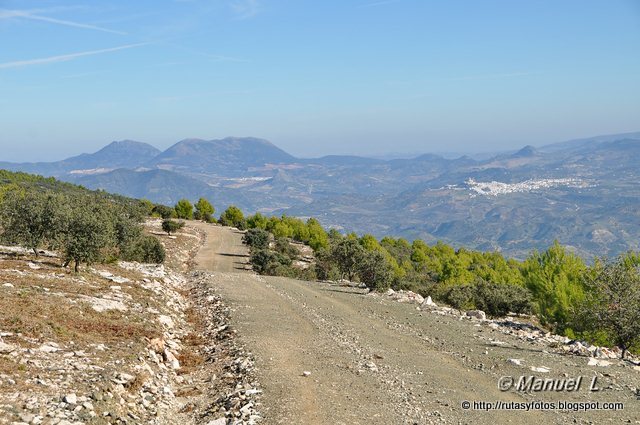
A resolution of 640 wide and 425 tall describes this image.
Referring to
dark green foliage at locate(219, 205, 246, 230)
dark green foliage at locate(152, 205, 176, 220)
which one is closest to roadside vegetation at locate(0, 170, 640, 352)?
dark green foliage at locate(152, 205, 176, 220)

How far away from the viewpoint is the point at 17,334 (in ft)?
55.5

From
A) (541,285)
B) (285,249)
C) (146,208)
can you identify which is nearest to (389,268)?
(541,285)

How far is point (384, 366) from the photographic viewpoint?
19.4 metres

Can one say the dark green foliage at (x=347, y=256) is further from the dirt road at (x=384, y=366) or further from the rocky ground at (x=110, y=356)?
the rocky ground at (x=110, y=356)

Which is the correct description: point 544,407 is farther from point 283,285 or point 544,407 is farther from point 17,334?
point 283,285

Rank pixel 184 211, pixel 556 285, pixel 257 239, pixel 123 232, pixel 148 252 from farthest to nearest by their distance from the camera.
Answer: pixel 184 211 → pixel 257 239 → pixel 148 252 → pixel 123 232 → pixel 556 285

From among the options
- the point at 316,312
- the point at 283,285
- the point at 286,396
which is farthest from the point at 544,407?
the point at 283,285

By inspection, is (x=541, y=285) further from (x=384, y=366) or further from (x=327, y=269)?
(x=384, y=366)

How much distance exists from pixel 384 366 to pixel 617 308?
45.1 ft

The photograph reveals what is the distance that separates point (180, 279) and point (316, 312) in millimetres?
15676

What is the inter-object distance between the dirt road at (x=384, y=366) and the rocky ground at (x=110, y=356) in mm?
1404

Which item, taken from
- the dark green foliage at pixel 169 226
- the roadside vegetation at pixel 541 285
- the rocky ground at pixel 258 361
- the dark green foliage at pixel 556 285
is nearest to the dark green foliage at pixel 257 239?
the roadside vegetation at pixel 541 285

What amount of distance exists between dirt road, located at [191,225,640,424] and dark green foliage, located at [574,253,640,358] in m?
5.07

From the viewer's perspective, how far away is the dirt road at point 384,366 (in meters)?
15.0
